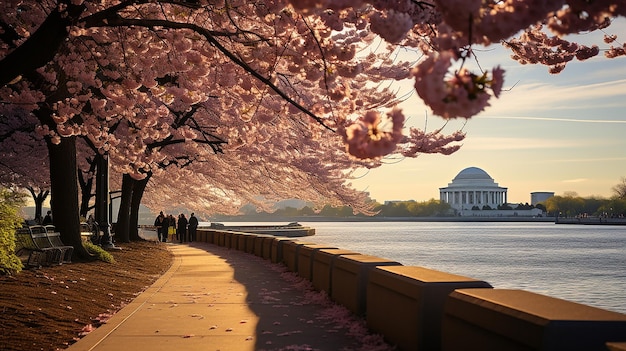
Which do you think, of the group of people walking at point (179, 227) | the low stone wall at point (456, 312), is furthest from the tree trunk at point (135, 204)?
the low stone wall at point (456, 312)

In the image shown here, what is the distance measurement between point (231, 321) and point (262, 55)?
4.42m

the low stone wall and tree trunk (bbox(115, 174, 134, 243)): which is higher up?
tree trunk (bbox(115, 174, 134, 243))

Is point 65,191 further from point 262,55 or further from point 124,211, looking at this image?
point 124,211

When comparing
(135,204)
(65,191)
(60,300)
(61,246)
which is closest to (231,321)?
(60,300)

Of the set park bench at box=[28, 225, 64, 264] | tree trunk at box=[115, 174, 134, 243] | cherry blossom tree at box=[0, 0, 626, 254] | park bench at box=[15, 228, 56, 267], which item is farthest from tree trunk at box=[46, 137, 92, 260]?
tree trunk at box=[115, 174, 134, 243]

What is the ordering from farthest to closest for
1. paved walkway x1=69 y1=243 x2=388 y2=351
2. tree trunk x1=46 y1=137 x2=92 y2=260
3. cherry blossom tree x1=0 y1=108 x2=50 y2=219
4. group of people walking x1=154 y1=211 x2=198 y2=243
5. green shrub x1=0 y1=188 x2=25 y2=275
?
1. group of people walking x1=154 y1=211 x2=198 y2=243
2. cherry blossom tree x1=0 y1=108 x2=50 y2=219
3. tree trunk x1=46 y1=137 x2=92 y2=260
4. green shrub x1=0 y1=188 x2=25 y2=275
5. paved walkway x1=69 y1=243 x2=388 y2=351

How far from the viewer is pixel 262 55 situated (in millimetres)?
13430

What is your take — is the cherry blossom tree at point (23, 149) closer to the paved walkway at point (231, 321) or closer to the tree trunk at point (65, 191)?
the tree trunk at point (65, 191)

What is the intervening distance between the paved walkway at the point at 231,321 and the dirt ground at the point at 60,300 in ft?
1.29

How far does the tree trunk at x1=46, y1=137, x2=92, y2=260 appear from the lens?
20859mm

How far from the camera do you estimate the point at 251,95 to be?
685 inches

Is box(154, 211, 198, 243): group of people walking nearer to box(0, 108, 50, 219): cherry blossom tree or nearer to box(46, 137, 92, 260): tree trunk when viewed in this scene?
box(0, 108, 50, 219): cherry blossom tree

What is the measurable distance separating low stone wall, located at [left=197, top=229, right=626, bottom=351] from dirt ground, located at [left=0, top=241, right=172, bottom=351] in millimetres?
3882

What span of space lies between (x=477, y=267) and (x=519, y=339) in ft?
134
